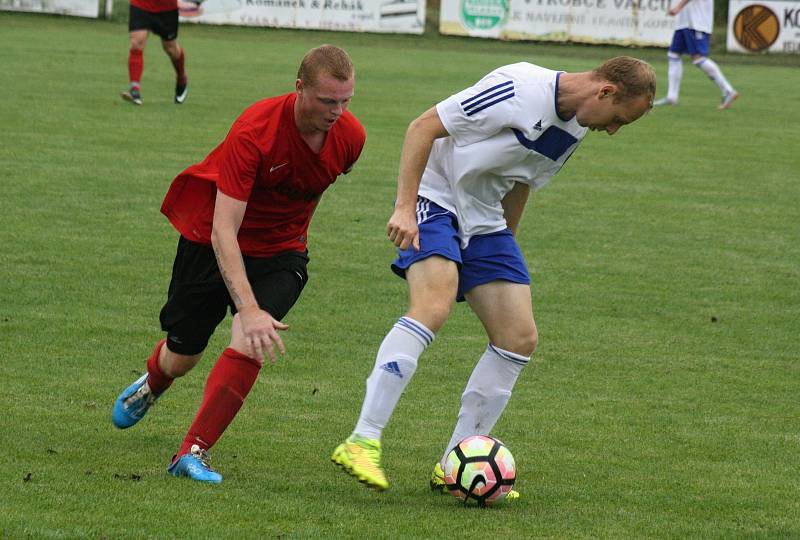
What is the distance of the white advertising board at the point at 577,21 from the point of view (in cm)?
3141

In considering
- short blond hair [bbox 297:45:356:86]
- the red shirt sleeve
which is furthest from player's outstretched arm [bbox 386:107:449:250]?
the red shirt sleeve

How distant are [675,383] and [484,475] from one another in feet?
8.10

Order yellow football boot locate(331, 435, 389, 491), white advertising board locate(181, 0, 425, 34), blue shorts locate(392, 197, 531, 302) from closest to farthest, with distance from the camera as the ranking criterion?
yellow football boot locate(331, 435, 389, 491)
blue shorts locate(392, 197, 531, 302)
white advertising board locate(181, 0, 425, 34)

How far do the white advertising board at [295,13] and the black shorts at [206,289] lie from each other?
2579 centimetres

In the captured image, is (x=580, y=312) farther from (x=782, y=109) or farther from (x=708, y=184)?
(x=782, y=109)

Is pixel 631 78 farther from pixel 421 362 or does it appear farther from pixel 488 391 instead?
pixel 421 362

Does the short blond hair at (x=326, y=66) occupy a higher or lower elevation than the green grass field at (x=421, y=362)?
higher

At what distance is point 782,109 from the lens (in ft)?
69.3

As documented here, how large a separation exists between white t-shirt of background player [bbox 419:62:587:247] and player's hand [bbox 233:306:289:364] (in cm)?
94

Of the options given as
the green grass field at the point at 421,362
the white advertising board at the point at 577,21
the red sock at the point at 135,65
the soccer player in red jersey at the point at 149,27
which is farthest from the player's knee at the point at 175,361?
the white advertising board at the point at 577,21

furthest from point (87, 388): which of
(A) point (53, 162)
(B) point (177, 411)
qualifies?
(A) point (53, 162)

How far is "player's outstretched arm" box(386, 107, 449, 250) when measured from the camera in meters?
5.20

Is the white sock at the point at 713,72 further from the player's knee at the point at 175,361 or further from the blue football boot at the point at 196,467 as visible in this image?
the blue football boot at the point at 196,467

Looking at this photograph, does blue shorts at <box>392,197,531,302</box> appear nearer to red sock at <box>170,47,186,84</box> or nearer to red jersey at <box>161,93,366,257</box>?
red jersey at <box>161,93,366,257</box>
